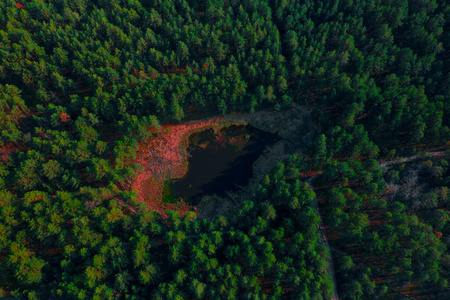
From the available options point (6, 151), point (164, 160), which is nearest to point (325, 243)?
point (164, 160)

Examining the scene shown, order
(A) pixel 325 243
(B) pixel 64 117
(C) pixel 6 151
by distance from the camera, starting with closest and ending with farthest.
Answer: (A) pixel 325 243, (C) pixel 6 151, (B) pixel 64 117

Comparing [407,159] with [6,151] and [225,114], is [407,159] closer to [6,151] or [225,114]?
[225,114]

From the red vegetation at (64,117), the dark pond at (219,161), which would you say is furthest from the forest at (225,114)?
the dark pond at (219,161)

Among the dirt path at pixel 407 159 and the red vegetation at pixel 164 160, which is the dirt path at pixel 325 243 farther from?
the red vegetation at pixel 164 160

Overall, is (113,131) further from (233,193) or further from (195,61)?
(233,193)

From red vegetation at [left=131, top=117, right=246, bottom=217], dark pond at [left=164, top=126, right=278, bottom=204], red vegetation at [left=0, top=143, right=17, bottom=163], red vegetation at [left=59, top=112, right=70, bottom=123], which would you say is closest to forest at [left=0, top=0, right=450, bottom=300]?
red vegetation at [left=59, top=112, right=70, bottom=123]

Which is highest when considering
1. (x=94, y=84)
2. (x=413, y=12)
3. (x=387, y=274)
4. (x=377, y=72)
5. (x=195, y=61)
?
(x=413, y=12)

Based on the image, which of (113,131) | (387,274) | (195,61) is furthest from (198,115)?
(387,274)
